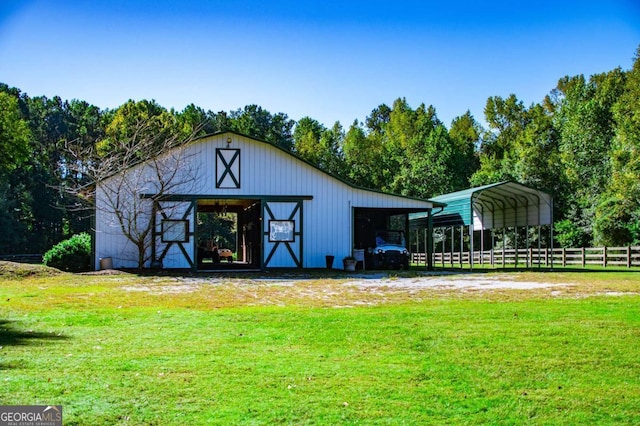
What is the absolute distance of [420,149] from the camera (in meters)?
52.8

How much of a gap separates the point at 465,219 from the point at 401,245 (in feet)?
10.1

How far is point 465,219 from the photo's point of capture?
87.8 feet

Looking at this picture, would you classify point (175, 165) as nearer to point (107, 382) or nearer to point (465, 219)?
point (465, 219)

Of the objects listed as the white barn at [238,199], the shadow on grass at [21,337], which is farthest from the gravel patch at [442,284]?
the shadow on grass at [21,337]

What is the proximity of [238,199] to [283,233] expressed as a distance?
2408 millimetres

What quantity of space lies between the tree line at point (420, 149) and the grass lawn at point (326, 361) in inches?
735

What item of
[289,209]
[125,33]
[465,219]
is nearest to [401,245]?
[465,219]

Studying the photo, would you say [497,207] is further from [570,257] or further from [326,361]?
[326,361]

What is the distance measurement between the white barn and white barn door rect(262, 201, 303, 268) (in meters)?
0.04

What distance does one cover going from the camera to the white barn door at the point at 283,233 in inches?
1033

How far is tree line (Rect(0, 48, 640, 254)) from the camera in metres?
37.6

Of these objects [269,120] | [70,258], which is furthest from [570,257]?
[269,120]

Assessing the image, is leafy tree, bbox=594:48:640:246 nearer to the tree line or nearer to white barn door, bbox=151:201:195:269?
the tree line

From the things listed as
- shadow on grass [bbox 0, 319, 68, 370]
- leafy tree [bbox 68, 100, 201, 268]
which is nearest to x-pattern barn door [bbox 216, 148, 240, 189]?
leafy tree [bbox 68, 100, 201, 268]
